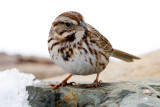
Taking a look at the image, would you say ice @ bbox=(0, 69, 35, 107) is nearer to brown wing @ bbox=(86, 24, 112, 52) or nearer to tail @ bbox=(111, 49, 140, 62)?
brown wing @ bbox=(86, 24, 112, 52)

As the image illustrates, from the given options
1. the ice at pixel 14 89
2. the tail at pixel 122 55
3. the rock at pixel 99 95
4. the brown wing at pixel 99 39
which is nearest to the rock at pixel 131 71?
the tail at pixel 122 55

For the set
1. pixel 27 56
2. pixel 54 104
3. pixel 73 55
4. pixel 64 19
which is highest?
pixel 27 56

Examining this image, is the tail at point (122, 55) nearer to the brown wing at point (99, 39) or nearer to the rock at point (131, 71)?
the brown wing at point (99, 39)

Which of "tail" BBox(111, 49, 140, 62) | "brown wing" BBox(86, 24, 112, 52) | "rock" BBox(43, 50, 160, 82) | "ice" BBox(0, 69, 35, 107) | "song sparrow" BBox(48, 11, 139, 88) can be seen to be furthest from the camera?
"rock" BBox(43, 50, 160, 82)

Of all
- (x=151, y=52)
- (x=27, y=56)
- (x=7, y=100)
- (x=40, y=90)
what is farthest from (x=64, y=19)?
(x=27, y=56)

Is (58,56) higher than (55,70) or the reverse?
the reverse

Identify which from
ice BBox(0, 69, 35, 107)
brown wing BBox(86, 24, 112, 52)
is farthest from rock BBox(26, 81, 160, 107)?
brown wing BBox(86, 24, 112, 52)

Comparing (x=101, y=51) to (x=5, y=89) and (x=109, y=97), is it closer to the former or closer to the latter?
(x=109, y=97)

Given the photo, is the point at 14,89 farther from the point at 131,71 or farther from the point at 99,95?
the point at 131,71
